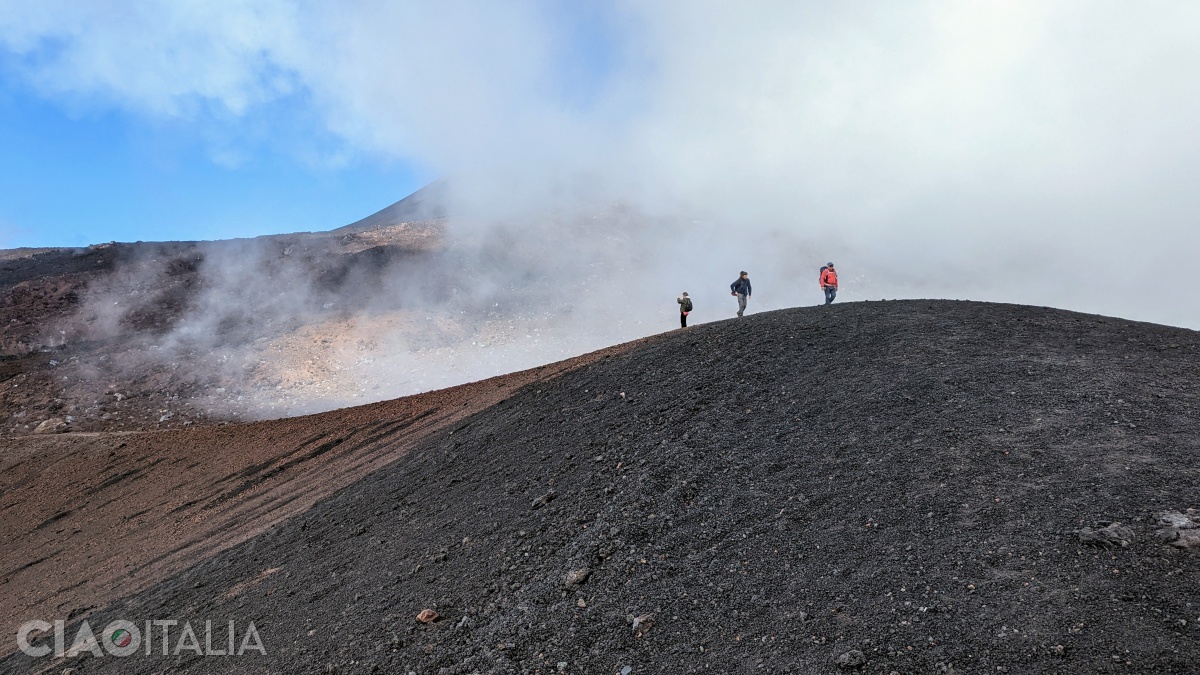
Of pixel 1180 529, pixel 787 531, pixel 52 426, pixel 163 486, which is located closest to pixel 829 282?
pixel 787 531

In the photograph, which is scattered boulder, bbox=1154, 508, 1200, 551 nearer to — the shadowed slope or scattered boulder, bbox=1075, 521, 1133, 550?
scattered boulder, bbox=1075, 521, 1133, 550

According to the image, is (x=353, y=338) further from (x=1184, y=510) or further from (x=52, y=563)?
(x=1184, y=510)

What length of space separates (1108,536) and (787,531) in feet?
6.06

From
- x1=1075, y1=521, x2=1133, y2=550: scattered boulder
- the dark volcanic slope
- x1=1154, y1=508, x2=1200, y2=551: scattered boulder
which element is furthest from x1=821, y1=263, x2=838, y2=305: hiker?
x1=1075, y1=521, x2=1133, y2=550: scattered boulder

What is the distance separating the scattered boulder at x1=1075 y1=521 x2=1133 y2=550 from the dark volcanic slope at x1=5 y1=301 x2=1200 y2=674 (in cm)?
6

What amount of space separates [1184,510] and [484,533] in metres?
5.00

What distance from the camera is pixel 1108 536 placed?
377 cm

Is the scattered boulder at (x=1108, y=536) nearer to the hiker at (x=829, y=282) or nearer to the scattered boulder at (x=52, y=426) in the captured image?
the hiker at (x=829, y=282)

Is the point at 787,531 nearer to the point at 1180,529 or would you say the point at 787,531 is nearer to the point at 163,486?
the point at 1180,529

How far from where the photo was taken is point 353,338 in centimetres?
1958

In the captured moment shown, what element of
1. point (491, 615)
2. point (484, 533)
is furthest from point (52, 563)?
point (491, 615)

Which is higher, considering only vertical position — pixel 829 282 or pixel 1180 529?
pixel 829 282

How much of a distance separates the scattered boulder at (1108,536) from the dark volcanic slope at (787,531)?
0.06m

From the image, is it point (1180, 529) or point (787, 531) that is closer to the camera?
point (1180, 529)
